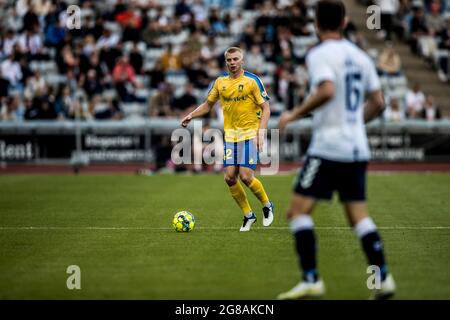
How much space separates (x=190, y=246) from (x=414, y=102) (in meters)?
17.9

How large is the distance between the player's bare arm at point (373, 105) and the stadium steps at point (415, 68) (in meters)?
21.9

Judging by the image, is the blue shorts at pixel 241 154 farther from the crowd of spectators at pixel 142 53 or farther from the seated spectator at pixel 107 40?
the seated spectator at pixel 107 40

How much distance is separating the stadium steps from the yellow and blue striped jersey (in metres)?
18.0

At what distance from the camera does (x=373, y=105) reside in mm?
7734

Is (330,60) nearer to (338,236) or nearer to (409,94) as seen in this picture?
(338,236)

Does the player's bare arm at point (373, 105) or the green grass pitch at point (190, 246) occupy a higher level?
the player's bare arm at point (373, 105)

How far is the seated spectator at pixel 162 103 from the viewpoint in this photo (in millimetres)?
25859

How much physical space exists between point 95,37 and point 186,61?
3.47 metres

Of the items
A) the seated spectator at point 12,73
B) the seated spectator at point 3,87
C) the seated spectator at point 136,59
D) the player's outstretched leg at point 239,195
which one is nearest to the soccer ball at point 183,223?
the player's outstretched leg at point 239,195

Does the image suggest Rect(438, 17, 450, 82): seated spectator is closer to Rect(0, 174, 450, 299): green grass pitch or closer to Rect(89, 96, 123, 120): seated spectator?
Rect(89, 96, 123, 120): seated spectator

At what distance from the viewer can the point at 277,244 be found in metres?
10.7
